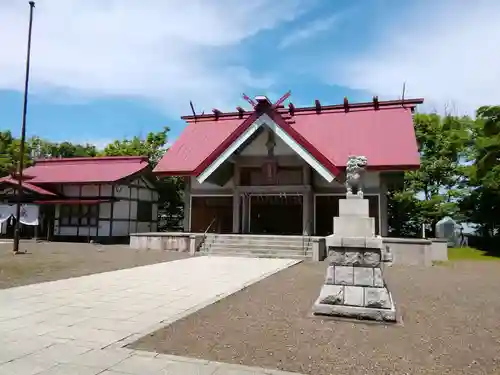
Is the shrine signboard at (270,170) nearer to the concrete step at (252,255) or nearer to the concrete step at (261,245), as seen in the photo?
the concrete step at (261,245)

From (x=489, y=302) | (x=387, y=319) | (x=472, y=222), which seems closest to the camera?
(x=387, y=319)

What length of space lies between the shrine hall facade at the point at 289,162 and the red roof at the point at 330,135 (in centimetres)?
4

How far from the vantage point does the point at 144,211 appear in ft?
83.3

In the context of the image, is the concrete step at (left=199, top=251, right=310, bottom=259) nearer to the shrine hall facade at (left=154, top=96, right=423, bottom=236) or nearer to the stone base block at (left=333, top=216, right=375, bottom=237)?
the shrine hall facade at (left=154, top=96, right=423, bottom=236)

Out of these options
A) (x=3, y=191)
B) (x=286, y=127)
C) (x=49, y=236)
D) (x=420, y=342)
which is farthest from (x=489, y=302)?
(x=3, y=191)

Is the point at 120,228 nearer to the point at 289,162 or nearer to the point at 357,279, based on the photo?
the point at 289,162

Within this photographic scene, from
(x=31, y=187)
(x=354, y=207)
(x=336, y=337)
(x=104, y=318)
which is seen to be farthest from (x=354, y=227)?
(x=31, y=187)

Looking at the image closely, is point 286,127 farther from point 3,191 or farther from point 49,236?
point 3,191

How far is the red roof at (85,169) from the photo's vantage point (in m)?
23.1

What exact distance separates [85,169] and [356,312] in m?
22.9

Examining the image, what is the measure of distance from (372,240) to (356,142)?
44.1 feet

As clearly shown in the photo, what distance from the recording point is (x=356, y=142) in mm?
18578

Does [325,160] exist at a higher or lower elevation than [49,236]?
higher

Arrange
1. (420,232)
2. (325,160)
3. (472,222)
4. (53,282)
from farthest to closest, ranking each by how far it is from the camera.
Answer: (420,232), (472,222), (325,160), (53,282)
